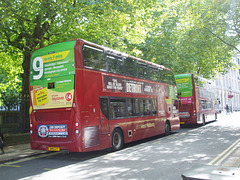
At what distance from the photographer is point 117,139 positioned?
966 centimetres

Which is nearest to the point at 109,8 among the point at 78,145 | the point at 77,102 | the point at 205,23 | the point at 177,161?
the point at 77,102

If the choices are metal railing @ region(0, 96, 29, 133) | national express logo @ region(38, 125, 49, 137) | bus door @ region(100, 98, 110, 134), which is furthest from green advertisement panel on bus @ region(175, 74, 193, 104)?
national express logo @ region(38, 125, 49, 137)

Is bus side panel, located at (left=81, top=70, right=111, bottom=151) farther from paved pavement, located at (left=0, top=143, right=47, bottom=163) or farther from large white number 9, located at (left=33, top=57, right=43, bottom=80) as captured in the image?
paved pavement, located at (left=0, top=143, right=47, bottom=163)

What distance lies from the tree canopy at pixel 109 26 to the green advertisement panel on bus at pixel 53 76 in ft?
10.4

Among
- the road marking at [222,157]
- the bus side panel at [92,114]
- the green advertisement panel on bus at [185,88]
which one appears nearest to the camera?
the road marking at [222,157]

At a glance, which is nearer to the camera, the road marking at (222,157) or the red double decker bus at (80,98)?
the road marking at (222,157)

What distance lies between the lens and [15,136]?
11258 millimetres

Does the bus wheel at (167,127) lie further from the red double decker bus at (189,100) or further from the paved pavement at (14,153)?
the paved pavement at (14,153)

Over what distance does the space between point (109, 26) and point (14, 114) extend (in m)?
6.49

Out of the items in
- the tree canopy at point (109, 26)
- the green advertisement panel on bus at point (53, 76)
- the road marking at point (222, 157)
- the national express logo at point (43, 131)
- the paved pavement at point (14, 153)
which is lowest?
the road marking at point (222, 157)

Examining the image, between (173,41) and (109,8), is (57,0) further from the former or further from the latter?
(173,41)

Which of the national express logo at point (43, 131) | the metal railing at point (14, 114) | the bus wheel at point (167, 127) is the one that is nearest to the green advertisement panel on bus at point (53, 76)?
the national express logo at point (43, 131)

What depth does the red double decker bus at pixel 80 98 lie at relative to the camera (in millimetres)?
7781

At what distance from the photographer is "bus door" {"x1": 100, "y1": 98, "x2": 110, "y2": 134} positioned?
8664 millimetres
